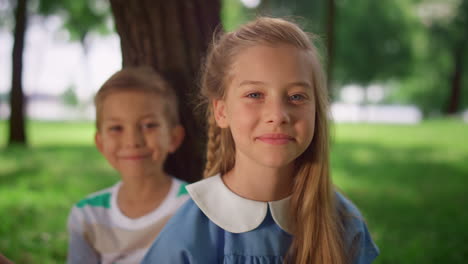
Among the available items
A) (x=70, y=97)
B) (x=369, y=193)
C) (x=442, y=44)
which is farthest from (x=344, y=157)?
(x=70, y=97)

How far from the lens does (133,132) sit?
246cm

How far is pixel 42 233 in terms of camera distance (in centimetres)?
416

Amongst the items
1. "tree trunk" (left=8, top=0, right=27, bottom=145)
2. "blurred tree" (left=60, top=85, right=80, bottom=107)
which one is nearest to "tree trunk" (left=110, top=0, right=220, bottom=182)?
"tree trunk" (left=8, top=0, right=27, bottom=145)

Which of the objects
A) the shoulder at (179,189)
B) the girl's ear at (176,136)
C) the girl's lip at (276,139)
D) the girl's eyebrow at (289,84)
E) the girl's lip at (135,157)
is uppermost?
the girl's eyebrow at (289,84)

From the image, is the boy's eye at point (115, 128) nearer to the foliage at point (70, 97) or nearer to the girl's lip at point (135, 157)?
the girl's lip at point (135, 157)

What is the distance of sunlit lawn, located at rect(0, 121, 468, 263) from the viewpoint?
12.8 ft

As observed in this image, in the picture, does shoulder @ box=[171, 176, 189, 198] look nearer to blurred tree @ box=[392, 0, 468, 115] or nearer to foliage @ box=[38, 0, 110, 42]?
foliage @ box=[38, 0, 110, 42]

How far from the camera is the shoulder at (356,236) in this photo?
2043mm

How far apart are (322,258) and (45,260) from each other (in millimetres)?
2558

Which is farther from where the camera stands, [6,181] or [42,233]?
[6,181]

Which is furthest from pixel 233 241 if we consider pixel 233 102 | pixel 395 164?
pixel 395 164

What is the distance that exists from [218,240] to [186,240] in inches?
5.7

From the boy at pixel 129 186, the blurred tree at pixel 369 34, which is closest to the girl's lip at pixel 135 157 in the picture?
the boy at pixel 129 186

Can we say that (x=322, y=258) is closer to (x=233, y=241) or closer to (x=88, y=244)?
(x=233, y=241)
